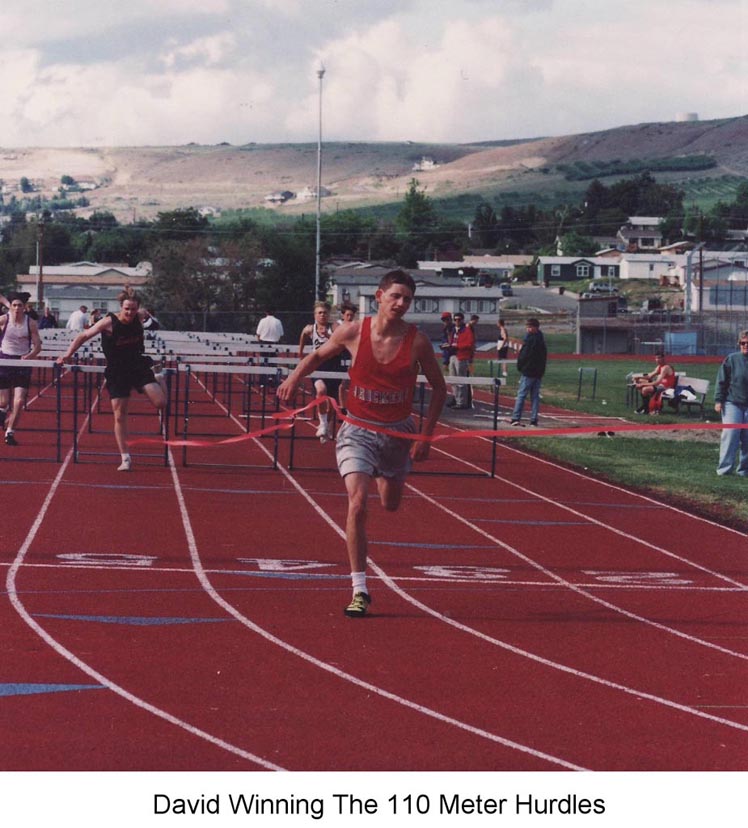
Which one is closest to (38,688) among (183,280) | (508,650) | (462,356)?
(508,650)

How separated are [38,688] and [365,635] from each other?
2.00 m

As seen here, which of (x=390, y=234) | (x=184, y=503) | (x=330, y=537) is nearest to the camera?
(x=330, y=537)

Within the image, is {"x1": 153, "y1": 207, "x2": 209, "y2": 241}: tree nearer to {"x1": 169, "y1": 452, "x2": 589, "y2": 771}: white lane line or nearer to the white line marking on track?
the white line marking on track

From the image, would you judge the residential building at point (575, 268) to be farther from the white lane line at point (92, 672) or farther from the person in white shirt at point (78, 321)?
the white lane line at point (92, 672)

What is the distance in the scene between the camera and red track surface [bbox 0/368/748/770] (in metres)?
6.07

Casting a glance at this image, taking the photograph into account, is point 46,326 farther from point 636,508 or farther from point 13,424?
point 636,508

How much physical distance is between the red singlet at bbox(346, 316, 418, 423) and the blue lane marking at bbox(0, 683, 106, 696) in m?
2.38

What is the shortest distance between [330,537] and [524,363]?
488 inches

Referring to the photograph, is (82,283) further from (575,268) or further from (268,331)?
(268,331)

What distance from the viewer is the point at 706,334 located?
69.1 metres

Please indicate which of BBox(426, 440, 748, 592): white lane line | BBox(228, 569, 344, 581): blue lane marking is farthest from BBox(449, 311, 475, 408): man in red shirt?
BBox(228, 569, 344, 581): blue lane marking

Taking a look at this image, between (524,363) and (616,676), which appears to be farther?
(524,363)

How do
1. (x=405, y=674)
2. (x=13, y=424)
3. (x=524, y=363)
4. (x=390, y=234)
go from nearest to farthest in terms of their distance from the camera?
(x=405, y=674)
(x=13, y=424)
(x=524, y=363)
(x=390, y=234)

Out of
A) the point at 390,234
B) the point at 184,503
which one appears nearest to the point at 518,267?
the point at 390,234
